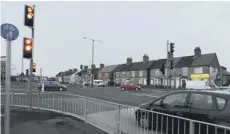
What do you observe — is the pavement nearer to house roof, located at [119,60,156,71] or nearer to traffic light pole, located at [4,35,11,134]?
traffic light pole, located at [4,35,11,134]

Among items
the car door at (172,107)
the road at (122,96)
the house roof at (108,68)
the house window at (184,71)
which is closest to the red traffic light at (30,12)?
the road at (122,96)

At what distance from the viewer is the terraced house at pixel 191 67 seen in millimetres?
71875

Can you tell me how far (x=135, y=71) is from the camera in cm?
9550

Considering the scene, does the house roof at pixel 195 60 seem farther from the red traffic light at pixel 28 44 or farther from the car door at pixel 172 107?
the car door at pixel 172 107

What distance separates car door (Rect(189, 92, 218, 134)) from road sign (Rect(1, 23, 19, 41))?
15.6 feet

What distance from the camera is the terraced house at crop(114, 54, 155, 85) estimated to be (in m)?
90.6

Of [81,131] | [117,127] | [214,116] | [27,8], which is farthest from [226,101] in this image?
[27,8]

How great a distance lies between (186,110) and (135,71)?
87613mm

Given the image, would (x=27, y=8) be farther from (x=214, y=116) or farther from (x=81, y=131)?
(x=214, y=116)

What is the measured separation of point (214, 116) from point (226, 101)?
0.48 metres

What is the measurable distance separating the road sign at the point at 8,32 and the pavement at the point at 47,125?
9.42ft

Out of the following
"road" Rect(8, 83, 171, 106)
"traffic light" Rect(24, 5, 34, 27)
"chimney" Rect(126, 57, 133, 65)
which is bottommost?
"road" Rect(8, 83, 171, 106)

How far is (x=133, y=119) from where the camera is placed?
762cm

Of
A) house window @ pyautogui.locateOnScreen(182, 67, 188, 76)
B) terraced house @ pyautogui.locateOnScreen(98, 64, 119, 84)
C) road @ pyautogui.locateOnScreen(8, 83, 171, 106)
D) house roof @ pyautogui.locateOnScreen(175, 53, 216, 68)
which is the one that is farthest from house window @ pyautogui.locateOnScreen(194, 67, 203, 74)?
terraced house @ pyautogui.locateOnScreen(98, 64, 119, 84)
